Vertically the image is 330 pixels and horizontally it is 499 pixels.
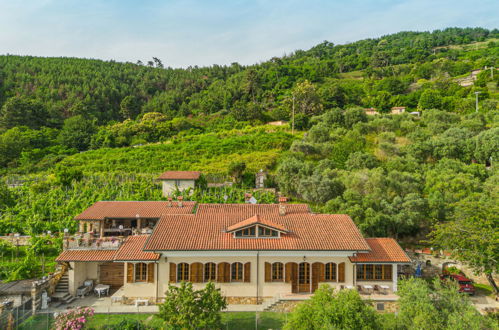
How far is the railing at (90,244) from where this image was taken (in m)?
19.4

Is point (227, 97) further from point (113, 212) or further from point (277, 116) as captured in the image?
point (113, 212)

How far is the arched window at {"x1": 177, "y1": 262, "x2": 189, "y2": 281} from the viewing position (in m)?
17.8

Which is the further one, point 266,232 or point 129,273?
point 266,232

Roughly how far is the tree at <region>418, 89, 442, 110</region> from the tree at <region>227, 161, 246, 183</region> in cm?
4175

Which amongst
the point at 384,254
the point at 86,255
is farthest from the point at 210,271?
the point at 384,254

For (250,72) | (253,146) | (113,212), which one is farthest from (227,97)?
(113,212)

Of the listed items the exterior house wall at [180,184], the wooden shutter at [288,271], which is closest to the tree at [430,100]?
the exterior house wall at [180,184]

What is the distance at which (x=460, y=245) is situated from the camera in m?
18.8

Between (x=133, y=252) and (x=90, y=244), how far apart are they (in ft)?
11.3

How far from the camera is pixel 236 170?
39562mm

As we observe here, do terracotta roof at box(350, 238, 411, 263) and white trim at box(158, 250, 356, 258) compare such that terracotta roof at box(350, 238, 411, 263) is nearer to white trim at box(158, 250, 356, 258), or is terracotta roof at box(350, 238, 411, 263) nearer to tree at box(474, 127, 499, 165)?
white trim at box(158, 250, 356, 258)

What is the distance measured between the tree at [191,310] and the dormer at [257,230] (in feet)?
19.0

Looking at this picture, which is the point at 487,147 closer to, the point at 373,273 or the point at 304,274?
the point at 373,273

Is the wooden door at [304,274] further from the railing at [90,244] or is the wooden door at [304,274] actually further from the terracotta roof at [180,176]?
the terracotta roof at [180,176]
